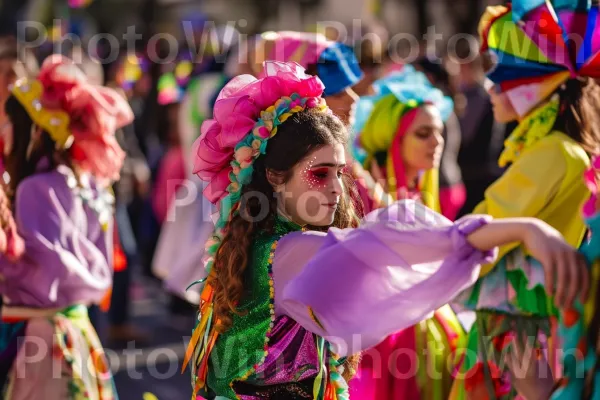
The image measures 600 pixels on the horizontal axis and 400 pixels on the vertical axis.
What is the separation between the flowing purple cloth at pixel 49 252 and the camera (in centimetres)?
417

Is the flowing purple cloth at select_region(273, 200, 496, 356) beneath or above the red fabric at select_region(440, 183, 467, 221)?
above

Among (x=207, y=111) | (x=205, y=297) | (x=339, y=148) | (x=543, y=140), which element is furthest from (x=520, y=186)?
(x=207, y=111)

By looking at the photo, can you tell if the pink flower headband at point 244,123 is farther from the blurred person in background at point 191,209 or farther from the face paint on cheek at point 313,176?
the blurred person in background at point 191,209

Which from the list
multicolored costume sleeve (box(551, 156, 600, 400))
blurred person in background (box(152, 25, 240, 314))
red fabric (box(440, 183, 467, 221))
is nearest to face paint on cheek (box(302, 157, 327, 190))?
multicolored costume sleeve (box(551, 156, 600, 400))

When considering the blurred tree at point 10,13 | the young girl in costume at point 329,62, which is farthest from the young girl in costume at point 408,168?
the blurred tree at point 10,13

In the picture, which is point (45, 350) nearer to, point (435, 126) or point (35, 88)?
point (35, 88)

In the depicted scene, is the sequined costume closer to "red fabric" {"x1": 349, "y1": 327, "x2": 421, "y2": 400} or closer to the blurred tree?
"red fabric" {"x1": 349, "y1": 327, "x2": 421, "y2": 400}

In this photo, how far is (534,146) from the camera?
3.66m

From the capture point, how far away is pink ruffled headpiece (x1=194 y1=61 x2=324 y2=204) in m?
2.84

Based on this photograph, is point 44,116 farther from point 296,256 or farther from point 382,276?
point 382,276

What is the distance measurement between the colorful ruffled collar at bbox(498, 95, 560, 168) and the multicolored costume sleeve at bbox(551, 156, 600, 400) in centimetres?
163

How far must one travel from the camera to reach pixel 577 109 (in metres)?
3.71

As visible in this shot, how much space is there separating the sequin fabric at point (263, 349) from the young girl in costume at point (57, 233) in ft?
5.41

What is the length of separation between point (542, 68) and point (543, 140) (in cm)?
27
